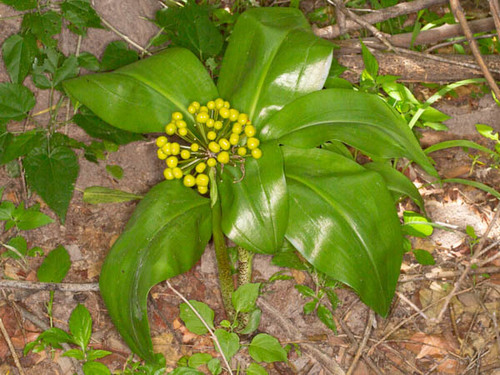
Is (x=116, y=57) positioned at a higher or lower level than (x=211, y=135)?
higher

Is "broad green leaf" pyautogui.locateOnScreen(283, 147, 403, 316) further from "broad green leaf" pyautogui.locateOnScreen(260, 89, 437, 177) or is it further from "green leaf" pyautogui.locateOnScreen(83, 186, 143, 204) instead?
"green leaf" pyautogui.locateOnScreen(83, 186, 143, 204)

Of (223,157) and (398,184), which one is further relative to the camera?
(398,184)

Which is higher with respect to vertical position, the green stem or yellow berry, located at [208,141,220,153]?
yellow berry, located at [208,141,220,153]

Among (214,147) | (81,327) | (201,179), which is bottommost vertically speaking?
(81,327)

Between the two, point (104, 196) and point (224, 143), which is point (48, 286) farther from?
point (224, 143)

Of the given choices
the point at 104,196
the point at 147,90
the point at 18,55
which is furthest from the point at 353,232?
the point at 18,55

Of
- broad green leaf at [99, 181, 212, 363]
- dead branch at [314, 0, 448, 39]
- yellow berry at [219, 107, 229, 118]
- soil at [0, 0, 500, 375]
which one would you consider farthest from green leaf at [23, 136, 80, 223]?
dead branch at [314, 0, 448, 39]

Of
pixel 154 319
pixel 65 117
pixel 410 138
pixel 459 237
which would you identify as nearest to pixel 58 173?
pixel 65 117
